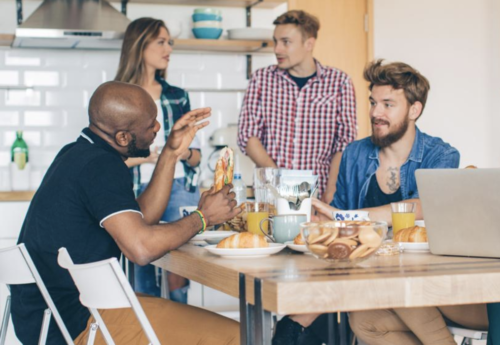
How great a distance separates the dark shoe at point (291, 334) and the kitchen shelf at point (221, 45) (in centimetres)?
249

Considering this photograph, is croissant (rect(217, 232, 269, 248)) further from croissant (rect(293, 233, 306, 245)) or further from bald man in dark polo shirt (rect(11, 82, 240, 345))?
bald man in dark polo shirt (rect(11, 82, 240, 345))

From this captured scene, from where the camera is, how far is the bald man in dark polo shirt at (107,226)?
7.06 ft

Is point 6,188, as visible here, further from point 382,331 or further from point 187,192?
point 382,331

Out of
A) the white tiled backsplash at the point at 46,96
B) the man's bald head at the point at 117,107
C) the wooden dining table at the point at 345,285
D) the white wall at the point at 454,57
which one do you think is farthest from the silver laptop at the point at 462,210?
the white wall at the point at 454,57

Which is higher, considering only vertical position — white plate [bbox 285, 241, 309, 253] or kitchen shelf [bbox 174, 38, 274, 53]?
kitchen shelf [bbox 174, 38, 274, 53]

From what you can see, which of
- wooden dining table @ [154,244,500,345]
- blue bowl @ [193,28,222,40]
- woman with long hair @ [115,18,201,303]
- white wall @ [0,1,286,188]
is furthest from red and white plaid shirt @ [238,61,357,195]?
wooden dining table @ [154,244,500,345]

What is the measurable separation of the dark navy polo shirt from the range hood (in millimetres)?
2228

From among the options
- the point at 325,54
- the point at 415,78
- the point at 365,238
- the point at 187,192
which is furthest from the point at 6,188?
the point at 365,238

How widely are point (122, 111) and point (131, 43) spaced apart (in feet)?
6.24

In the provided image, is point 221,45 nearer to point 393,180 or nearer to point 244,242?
point 393,180

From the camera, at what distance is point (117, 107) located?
2387mm

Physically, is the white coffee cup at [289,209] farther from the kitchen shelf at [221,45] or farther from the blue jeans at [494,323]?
the kitchen shelf at [221,45]

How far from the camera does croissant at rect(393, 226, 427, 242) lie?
2.15m

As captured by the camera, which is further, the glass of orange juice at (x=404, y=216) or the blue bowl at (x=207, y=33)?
the blue bowl at (x=207, y=33)
